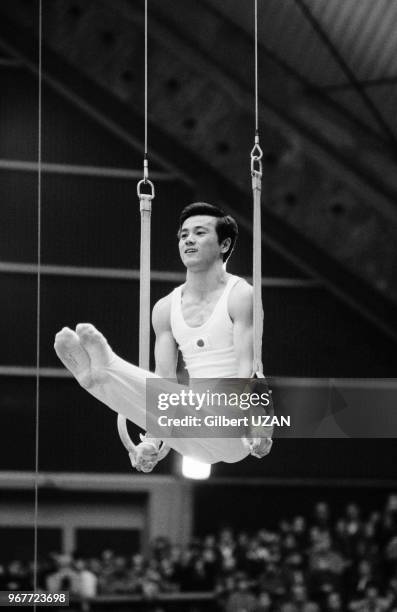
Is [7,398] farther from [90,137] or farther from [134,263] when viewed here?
[90,137]

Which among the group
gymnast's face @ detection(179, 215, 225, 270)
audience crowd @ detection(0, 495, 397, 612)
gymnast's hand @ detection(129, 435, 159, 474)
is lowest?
gymnast's hand @ detection(129, 435, 159, 474)

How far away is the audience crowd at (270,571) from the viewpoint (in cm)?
Result: 1411

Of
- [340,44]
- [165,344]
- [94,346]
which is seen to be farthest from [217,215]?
[340,44]

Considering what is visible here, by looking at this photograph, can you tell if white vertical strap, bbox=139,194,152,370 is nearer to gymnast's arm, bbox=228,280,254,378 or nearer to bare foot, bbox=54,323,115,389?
bare foot, bbox=54,323,115,389

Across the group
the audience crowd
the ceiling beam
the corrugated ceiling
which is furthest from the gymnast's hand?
the ceiling beam

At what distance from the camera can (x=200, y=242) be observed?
7996 mm

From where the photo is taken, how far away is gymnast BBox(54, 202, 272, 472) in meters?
7.66

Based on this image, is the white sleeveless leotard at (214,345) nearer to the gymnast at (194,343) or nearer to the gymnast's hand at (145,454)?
the gymnast at (194,343)

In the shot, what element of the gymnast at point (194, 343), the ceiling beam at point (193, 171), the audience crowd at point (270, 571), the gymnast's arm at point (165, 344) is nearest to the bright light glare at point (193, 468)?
the gymnast at point (194, 343)

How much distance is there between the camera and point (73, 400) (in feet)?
59.0

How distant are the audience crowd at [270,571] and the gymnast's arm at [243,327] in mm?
6494

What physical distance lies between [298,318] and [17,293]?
4.03 metres

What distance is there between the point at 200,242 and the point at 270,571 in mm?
7557

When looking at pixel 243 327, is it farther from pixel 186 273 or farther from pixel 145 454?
pixel 186 273
